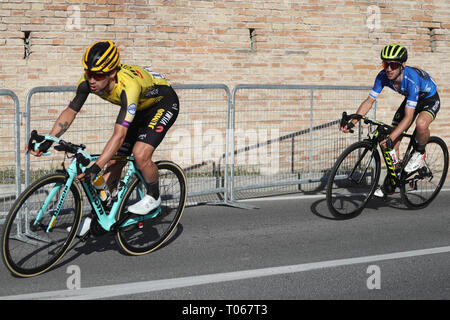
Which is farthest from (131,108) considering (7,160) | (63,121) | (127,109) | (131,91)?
(7,160)

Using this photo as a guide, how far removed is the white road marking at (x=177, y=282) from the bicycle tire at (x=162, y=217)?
81 centimetres

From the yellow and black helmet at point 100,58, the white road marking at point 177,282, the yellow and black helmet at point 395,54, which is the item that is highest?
the yellow and black helmet at point 395,54

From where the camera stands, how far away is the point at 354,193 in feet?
23.4

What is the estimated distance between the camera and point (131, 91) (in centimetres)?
489

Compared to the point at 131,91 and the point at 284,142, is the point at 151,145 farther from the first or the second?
the point at 284,142

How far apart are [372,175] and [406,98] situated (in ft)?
3.64

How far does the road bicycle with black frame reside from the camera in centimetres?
676

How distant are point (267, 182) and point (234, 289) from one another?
4.22 metres

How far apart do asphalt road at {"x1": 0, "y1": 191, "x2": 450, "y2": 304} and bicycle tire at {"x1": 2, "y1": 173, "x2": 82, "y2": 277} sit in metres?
0.14

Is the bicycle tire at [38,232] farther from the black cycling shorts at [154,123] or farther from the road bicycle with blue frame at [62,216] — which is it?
the black cycling shorts at [154,123]

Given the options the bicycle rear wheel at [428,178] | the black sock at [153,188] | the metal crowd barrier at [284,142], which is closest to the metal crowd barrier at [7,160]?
the black sock at [153,188]

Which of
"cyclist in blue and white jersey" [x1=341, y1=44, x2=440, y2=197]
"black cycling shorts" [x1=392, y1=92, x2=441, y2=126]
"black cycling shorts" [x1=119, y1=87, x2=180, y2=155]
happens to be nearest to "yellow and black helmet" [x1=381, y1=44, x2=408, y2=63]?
"cyclist in blue and white jersey" [x1=341, y1=44, x2=440, y2=197]

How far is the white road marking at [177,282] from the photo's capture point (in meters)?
4.39
